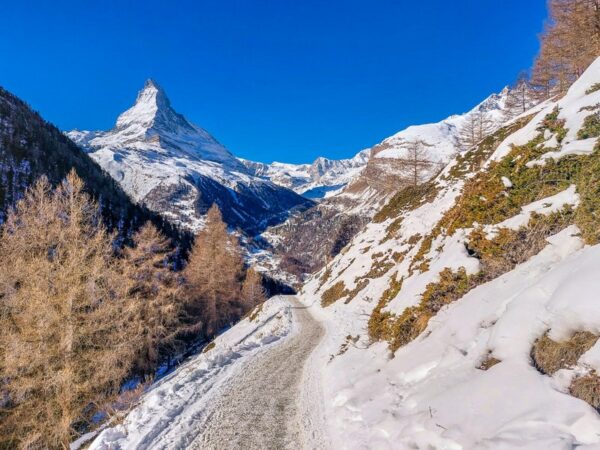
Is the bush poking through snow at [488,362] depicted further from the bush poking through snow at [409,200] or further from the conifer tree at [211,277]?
the conifer tree at [211,277]

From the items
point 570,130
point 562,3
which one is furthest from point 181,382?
point 562,3

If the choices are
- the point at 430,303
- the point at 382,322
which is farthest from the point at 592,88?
the point at 382,322

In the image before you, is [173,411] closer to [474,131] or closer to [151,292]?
[151,292]

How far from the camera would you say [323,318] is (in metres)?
32.2

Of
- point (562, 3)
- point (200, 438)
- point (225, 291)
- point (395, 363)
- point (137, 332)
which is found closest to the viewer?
point (200, 438)

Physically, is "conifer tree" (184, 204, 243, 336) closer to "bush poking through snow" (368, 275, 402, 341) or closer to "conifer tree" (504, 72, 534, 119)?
"bush poking through snow" (368, 275, 402, 341)

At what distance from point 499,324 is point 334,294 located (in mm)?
33146

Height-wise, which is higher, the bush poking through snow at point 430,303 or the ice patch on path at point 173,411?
the ice patch on path at point 173,411

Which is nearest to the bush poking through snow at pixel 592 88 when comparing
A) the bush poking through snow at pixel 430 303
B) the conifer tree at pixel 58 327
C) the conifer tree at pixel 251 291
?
the bush poking through snow at pixel 430 303

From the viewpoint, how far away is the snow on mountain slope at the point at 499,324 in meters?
5.59

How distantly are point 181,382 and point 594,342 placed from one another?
1376 cm

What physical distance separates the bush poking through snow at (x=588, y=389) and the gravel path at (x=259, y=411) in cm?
638

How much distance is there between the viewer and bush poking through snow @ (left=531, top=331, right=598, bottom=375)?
5.75 meters

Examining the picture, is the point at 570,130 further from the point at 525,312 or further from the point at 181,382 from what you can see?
the point at 181,382
